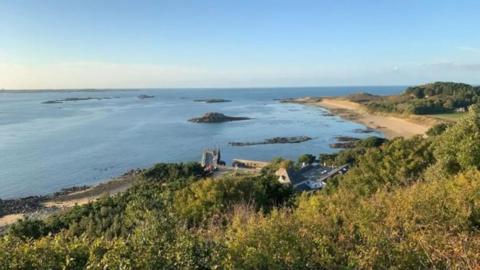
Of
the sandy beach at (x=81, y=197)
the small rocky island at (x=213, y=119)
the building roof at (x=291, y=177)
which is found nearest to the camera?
the building roof at (x=291, y=177)

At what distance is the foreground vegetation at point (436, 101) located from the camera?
87875mm

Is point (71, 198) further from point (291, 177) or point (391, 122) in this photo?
point (391, 122)

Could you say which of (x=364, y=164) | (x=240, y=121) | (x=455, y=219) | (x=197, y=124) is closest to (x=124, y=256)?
(x=455, y=219)

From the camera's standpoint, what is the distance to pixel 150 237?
5.54 meters

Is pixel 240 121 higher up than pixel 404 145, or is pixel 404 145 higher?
pixel 404 145

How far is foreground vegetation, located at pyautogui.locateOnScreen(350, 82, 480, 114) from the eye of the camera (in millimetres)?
87875

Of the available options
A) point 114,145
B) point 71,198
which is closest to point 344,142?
point 114,145

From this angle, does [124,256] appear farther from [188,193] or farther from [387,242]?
[188,193]

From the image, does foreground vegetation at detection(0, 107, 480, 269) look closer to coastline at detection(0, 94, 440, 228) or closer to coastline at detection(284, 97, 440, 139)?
coastline at detection(0, 94, 440, 228)

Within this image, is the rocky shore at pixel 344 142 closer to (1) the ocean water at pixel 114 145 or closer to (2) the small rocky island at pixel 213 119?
(1) the ocean water at pixel 114 145

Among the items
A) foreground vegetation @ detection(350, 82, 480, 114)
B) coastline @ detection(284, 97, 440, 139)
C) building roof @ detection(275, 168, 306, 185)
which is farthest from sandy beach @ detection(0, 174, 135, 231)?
foreground vegetation @ detection(350, 82, 480, 114)

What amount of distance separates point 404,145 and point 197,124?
200ft

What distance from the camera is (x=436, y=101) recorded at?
305ft

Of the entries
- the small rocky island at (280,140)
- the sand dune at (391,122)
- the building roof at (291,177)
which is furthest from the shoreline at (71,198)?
the sand dune at (391,122)
